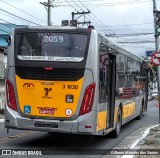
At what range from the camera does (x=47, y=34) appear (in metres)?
11.9

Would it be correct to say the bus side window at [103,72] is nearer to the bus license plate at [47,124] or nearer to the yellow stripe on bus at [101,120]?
the yellow stripe on bus at [101,120]

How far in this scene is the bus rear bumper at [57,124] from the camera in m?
11.3

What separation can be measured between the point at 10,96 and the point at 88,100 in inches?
84.9

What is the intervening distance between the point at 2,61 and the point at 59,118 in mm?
27573

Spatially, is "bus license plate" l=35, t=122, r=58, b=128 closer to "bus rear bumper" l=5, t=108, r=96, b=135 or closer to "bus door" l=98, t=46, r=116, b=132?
"bus rear bumper" l=5, t=108, r=96, b=135

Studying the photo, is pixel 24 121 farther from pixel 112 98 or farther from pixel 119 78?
pixel 119 78

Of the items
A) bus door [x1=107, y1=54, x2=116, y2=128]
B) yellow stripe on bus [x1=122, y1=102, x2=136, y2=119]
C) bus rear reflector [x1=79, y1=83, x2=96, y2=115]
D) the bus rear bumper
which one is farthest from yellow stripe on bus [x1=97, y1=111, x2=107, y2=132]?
yellow stripe on bus [x1=122, y1=102, x2=136, y2=119]

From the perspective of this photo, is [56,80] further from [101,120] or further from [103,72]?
[101,120]

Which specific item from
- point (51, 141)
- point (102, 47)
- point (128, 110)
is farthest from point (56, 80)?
point (128, 110)

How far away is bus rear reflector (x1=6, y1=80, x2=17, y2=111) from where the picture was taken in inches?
467

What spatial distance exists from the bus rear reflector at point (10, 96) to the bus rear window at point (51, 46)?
2.61 feet

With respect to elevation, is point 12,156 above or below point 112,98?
below

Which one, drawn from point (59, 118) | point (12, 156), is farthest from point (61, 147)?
point (12, 156)

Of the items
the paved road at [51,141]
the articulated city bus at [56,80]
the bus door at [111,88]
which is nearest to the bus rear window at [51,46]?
the articulated city bus at [56,80]
